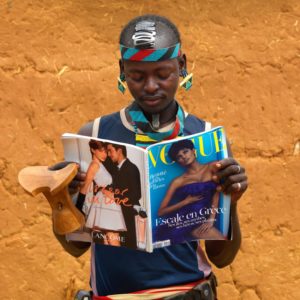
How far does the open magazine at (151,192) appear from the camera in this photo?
260 centimetres

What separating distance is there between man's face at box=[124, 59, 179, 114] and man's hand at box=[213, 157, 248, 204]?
0.27 m

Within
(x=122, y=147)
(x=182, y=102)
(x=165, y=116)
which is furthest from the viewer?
(x=182, y=102)

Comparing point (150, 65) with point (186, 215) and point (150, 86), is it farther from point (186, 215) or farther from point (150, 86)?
point (186, 215)

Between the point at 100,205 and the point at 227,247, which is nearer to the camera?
the point at 100,205

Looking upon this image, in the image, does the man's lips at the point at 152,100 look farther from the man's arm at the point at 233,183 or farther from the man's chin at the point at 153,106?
the man's arm at the point at 233,183

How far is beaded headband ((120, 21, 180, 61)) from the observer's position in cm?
270

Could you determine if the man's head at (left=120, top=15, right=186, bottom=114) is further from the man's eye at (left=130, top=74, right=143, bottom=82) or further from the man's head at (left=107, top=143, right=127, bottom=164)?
the man's head at (left=107, top=143, right=127, bottom=164)

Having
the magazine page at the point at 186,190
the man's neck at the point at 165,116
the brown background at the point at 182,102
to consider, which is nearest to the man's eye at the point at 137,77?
the man's neck at the point at 165,116

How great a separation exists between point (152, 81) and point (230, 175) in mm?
360

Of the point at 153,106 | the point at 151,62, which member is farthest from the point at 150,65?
the point at 153,106

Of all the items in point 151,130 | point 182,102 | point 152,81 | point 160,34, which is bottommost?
point 151,130

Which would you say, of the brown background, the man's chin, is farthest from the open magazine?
the brown background

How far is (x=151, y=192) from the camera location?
8.53 ft

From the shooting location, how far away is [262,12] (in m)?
4.47
